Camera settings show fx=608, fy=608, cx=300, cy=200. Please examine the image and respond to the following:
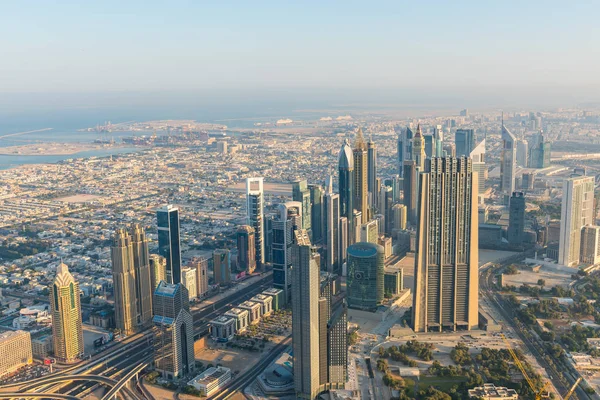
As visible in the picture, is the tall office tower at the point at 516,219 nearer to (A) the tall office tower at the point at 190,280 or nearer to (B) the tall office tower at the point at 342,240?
(B) the tall office tower at the point at 342,240

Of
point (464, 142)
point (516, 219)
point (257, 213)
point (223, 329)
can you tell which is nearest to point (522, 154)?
point (464, 142)

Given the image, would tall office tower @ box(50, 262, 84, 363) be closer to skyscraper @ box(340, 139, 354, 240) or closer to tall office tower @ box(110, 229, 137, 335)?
tall office tower @ box(110, 229, 137, 335)

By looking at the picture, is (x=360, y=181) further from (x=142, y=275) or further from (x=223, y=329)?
(x=142, y=275)

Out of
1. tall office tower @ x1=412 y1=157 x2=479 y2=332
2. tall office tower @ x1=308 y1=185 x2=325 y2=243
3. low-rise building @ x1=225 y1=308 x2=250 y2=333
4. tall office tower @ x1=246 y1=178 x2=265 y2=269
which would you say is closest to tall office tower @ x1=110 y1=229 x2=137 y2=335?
low-rise building @ x1=225 y1=308 x2=250 y2=333

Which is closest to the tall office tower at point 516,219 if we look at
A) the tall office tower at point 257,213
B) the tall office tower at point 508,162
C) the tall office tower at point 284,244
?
the tall office tower at point 508,162

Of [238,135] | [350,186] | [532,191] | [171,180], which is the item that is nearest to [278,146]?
[238,135]

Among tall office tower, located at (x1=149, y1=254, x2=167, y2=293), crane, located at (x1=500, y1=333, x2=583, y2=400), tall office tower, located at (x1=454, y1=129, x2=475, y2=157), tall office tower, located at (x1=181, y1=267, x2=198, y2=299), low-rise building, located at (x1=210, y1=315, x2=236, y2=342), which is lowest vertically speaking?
crane, located at (x1=500, y1=333, x2=583, y2=400)

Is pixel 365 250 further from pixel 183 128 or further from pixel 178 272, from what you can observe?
pixel 183 128
